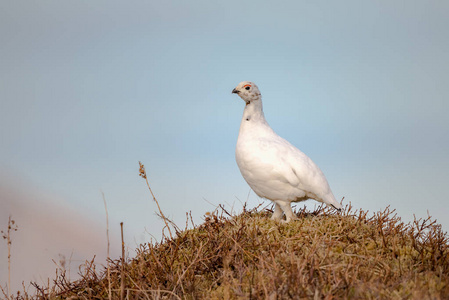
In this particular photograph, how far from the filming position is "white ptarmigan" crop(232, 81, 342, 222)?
6.43m

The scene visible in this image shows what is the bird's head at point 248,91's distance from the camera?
7082 mm

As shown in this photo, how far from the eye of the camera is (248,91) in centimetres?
708

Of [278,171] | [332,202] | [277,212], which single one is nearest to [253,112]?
[278,171]

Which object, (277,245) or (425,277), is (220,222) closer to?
(277,245)

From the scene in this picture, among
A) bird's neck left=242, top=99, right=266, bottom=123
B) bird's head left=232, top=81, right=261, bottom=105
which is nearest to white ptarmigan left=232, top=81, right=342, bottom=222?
bird's head left=232, top=81, right=261, bottom=105

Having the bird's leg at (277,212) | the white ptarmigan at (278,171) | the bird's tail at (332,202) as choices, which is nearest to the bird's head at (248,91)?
the white ptarmigan at (278,171)

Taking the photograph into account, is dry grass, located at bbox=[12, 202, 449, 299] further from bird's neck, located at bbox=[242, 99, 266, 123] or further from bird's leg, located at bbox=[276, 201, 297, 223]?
bird's neck, located at bbox=[242, 99, 266, 123]

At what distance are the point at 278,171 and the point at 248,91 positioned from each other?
1386 millimetres

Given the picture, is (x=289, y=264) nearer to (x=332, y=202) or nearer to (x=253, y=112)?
(x=332, y=202)

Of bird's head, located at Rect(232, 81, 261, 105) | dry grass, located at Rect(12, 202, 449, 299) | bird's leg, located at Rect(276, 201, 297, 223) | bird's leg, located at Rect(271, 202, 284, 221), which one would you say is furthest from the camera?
bird's head, located at Rect(232, 81, 261, 105)

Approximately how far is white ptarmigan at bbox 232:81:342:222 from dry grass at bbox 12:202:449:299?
0.32 meters

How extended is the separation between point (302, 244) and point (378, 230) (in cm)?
110

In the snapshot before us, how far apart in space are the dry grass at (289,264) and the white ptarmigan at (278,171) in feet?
1.04

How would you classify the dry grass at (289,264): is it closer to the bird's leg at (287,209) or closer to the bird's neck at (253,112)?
the bird's leg at (287,209)
